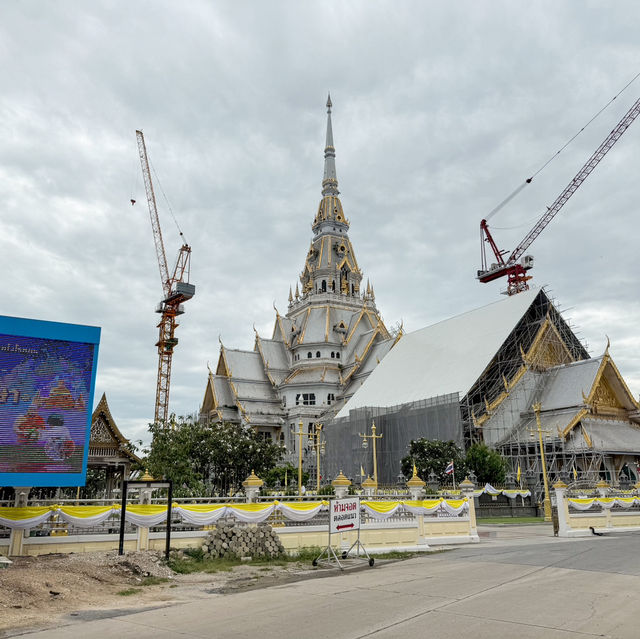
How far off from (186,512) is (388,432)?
3430 centimetres

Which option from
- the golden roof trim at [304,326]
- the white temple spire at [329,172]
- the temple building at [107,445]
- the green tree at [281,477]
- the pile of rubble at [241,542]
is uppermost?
the white temple spire at [329,172]

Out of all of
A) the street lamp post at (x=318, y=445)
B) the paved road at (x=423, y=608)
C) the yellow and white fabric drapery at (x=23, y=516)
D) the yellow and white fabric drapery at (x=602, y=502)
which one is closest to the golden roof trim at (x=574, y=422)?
the yellow and white fabric drapery at (x=602, y=502)

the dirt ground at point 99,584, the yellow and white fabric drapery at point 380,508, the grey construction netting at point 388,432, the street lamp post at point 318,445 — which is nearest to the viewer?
the dirt ground at point 99,584

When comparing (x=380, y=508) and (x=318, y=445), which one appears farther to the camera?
(x=318, y=445)

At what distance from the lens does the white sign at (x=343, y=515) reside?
51.6ft

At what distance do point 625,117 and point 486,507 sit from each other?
5570 centimetres

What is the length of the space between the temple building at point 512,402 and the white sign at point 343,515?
1086 inches

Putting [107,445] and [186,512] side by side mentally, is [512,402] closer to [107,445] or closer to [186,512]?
[107,445]

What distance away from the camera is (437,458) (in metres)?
39.4

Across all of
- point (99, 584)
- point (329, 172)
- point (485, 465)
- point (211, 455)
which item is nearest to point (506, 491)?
point (485, 465)

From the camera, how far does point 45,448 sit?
13.9 m

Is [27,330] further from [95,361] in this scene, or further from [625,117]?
[625,117]

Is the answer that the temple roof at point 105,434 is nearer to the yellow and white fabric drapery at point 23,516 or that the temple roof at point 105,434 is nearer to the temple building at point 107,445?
the temple building at point 107,445

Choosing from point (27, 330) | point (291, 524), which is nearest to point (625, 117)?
point (291, 524)
